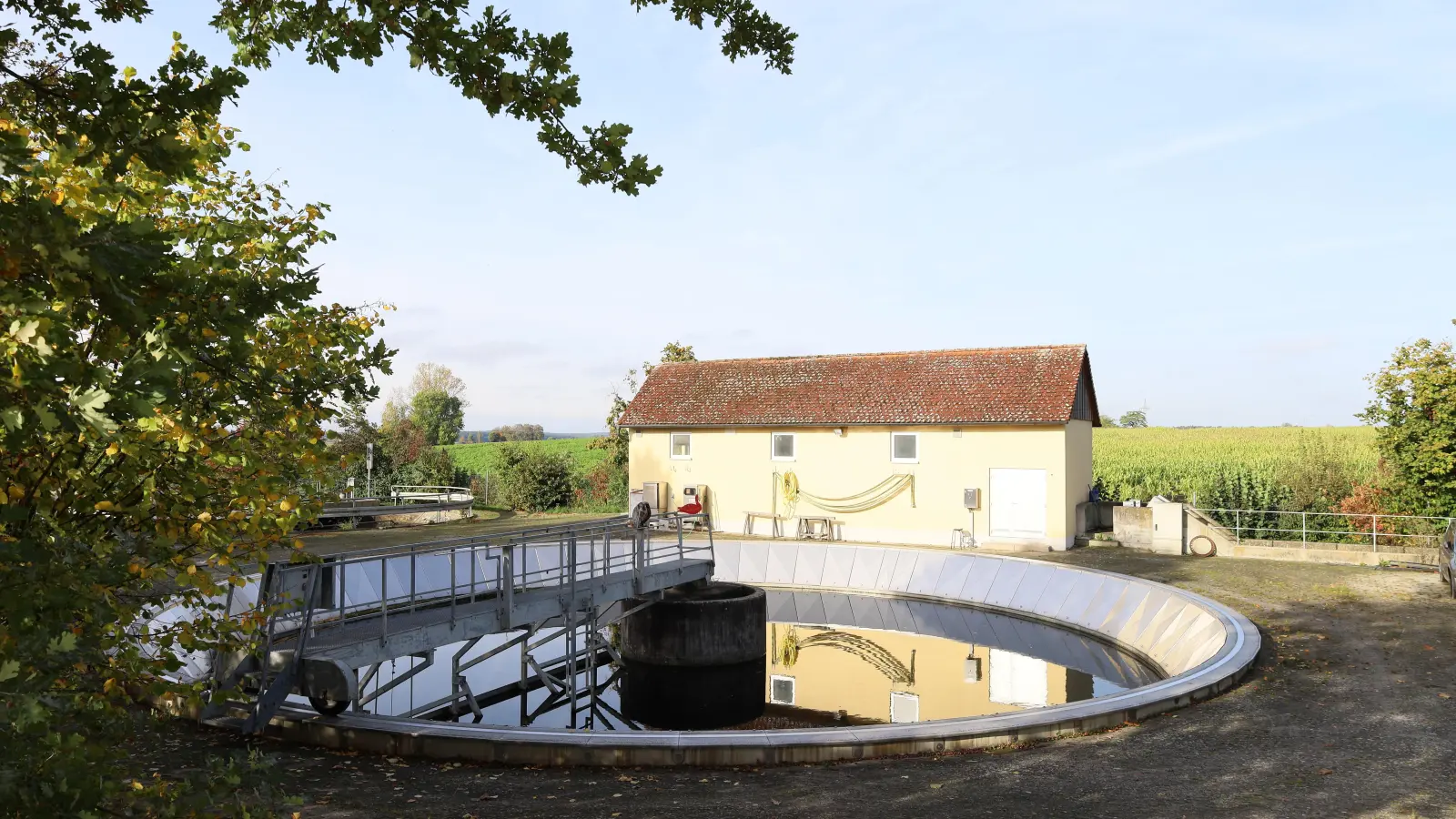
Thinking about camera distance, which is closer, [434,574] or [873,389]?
[434,574]

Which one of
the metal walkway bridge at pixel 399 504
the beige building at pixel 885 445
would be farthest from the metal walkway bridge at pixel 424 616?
the metal walkway bridge at pixel 399 504

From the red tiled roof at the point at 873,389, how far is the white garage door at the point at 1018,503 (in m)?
1.49

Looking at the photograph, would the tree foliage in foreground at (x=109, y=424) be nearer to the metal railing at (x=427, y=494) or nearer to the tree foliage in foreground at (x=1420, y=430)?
the tree foliage in foreground at (x=1420, y=430)

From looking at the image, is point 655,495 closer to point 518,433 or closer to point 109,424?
point 109,424

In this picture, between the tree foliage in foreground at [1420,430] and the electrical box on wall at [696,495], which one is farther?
the electrical box on wall at [696,495]

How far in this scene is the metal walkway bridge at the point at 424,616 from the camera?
10.7 metres

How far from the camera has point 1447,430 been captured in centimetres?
2255

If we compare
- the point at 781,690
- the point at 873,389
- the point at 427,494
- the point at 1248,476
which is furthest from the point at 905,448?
the point at 427,494

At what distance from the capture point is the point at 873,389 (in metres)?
29.7

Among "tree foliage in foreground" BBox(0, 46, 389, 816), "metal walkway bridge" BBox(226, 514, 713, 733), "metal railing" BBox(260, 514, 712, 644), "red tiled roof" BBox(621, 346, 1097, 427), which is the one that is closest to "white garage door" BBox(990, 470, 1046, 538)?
"red tiled roof" BBox(621, 346, 1097, 427)

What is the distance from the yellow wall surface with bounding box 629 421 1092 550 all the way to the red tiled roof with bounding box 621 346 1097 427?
1.33 feet

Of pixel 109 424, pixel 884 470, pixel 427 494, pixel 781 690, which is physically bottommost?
pixel 781 690

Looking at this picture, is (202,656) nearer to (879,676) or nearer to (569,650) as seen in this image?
(569,650)

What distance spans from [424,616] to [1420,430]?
22.3 m
